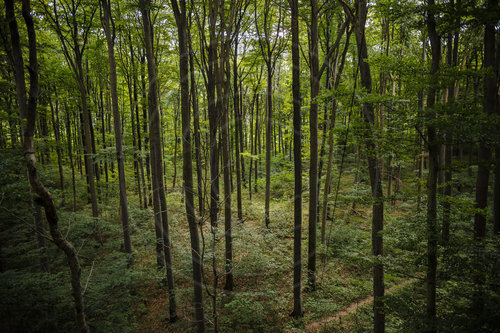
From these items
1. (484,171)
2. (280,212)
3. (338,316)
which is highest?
(484,171)

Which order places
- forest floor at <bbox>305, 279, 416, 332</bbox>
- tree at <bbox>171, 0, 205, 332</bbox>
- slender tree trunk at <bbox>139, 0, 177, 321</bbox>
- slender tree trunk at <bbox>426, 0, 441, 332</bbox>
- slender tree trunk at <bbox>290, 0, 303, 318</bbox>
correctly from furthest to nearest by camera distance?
forest floor at <bbox>305, 279, 416, 332</bbox> < slender tree trunk at <bbox>139, 0, 177, 321</bbox> < slender tree trunk at <bbox>290, 0, 303, 318</bbox> < tree at <bbox>171, 0, 205, 332</bbox> < slender tree trunk at <bbox>426, 0, 441, 332</bbox>

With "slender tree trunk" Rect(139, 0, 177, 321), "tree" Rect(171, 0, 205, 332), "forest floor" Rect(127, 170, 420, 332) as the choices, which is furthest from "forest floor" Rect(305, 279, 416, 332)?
"slender tree trunk" Rect(139, 0, 177, 321)

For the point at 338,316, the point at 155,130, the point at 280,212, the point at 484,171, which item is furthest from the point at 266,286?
the point at 484,171

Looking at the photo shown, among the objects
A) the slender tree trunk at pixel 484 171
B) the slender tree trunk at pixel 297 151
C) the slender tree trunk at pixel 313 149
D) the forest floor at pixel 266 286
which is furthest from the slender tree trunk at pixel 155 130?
the slender tree trunk at pixel 484 171

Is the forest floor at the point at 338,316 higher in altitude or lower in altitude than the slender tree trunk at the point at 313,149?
lower

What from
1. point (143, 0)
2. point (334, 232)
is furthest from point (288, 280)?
point (143, 0)

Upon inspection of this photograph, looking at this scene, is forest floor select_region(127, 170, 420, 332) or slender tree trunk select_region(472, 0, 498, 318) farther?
forest floor select_region(127, 170, 420, 332)

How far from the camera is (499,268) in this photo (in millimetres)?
3082

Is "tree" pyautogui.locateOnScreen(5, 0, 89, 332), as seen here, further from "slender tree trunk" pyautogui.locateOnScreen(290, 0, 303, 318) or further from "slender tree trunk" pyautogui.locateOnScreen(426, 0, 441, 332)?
"slender tree trunk" pyautogui.locateOnScreen(426, 0, 441, 332)

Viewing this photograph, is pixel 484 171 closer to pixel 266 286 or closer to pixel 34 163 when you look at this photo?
pixel 266 286

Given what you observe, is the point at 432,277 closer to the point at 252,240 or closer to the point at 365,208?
the point at 252,240

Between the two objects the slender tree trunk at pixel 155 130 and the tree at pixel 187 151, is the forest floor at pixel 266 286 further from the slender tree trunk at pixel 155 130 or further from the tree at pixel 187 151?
the slender tree trunk at pixel 155 130

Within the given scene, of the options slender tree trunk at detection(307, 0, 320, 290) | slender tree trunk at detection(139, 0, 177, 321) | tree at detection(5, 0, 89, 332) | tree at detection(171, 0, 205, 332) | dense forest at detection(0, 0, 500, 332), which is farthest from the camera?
slender tree trunk at detection(307, 0, 320, 290)

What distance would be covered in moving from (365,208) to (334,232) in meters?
6.00
